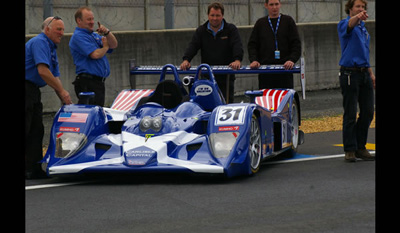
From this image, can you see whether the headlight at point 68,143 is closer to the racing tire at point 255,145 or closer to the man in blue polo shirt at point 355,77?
the racing tire at point 255,145

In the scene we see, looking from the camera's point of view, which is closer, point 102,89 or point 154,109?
point 154,109

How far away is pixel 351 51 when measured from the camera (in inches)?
432

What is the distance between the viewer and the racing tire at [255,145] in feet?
33.5

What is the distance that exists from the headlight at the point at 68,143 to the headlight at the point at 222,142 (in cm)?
140

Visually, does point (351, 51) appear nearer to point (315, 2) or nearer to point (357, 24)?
point (357, 24)

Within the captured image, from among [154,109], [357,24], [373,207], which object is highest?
[357,24]

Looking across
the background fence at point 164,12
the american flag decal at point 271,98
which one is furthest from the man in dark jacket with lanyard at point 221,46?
the background fence at point 164,12

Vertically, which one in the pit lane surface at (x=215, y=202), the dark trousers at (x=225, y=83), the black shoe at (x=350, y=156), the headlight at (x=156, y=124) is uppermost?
the dark trousers at (x=225, y=83)

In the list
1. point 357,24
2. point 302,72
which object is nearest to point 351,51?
point 357,24

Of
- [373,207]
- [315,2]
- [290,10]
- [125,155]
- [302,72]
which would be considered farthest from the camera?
[315,2]

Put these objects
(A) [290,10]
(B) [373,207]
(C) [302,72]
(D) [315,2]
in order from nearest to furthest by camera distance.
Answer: (B) [373,207], (C) [302,72], (A) [290,10], (D) [315,2]

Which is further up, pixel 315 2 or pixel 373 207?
pixel 315 2

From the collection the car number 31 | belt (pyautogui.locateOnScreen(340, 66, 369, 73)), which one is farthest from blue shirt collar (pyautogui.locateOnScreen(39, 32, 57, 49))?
belt (pyautogui.locateOnScreen(340, 66, 369, 73))
